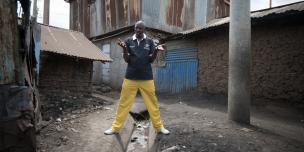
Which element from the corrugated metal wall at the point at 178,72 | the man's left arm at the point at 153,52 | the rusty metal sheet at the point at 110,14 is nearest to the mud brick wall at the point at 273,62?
the corrugated metal wall at the point at 178,72

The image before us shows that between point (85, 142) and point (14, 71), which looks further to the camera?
point (85, 142)

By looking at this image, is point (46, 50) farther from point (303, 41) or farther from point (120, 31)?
point (303, 41)

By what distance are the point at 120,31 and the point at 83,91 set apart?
5619mm

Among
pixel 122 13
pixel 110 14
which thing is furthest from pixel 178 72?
pixel 110 14

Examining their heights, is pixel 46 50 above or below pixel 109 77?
above

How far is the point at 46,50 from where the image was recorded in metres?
9.34

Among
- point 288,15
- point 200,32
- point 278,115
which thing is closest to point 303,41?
point 288,15

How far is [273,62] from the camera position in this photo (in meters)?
8.45

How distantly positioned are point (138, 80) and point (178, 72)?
26.1 ft

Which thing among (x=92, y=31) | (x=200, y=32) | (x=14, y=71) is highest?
(x=92, y=31)

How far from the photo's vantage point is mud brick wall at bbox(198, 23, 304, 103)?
785 cm

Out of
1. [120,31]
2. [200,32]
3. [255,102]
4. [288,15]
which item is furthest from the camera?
[120,31]

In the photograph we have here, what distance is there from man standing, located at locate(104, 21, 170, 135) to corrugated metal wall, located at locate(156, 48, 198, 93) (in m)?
6.99

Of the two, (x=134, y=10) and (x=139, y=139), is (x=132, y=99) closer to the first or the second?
(x=139, y=139)
